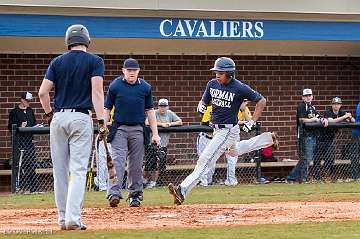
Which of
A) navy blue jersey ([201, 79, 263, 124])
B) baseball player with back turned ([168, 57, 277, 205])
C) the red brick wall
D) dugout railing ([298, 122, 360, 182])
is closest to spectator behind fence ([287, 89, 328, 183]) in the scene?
dugout railing ([298, 122, 360, 182])

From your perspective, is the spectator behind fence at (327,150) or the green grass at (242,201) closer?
the green grass at (242,201)

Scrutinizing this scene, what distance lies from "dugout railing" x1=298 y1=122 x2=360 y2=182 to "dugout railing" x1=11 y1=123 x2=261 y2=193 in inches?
39.7

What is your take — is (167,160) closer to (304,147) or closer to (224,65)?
(304,147)

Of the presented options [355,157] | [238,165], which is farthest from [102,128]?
[355,157]

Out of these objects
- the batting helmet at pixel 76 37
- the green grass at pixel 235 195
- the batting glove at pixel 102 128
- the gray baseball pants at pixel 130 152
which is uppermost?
the batting helmet at pixel 76 37

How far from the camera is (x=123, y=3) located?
1930 centimetres

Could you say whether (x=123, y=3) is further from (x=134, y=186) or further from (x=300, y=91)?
(x=134, y=186)

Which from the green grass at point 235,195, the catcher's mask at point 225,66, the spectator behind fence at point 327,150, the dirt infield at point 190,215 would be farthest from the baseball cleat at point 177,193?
the spectator behind fence at point 327,150

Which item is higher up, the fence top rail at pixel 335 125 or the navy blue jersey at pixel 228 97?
the navy blue jersey at pixel 228 97

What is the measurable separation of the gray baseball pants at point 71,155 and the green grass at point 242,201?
1.10ft

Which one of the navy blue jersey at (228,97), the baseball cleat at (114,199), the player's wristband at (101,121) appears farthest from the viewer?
the navy blue jersey at (228,97)

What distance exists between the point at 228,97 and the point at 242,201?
2006 mm

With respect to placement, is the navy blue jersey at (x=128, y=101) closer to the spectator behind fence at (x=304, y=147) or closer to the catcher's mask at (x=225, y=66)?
the catcher's mask at (x=225, y=66)

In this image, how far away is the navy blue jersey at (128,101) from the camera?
12.9m
